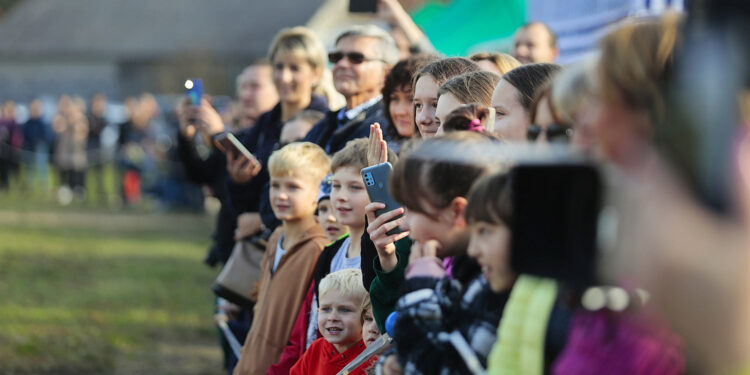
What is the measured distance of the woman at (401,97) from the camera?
4.43 meters

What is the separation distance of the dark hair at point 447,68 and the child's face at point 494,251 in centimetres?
141

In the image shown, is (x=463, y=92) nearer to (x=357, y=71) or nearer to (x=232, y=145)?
(x=357, y=71)

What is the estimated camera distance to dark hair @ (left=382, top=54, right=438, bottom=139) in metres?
4.44

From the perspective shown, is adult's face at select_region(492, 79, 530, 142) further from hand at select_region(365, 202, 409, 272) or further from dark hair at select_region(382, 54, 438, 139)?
dark hair at select_region(382, 54, 438, 139)

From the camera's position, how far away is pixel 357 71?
211 inches

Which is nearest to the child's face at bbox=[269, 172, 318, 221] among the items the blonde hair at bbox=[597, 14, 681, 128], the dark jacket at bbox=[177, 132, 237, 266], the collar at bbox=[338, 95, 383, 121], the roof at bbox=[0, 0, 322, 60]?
the collar at bbox=[338, 95, 383, 121]

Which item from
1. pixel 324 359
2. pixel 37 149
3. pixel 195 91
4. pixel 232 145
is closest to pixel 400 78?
pixel 324 359

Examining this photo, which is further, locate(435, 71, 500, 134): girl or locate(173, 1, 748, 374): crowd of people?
locate(435, 71, 500, 134): girl

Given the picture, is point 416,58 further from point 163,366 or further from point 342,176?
point 163,366

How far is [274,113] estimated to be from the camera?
261 inches

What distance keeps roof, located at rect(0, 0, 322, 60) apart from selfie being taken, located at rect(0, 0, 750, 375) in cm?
4311

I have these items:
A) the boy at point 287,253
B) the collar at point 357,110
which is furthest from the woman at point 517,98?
the collar at point 357,110

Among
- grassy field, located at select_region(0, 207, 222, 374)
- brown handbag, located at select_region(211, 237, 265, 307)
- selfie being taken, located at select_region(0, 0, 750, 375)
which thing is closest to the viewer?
selfie being taken, located at select_region(0, 0, 750, 375)

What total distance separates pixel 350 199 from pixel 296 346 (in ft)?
2.50
